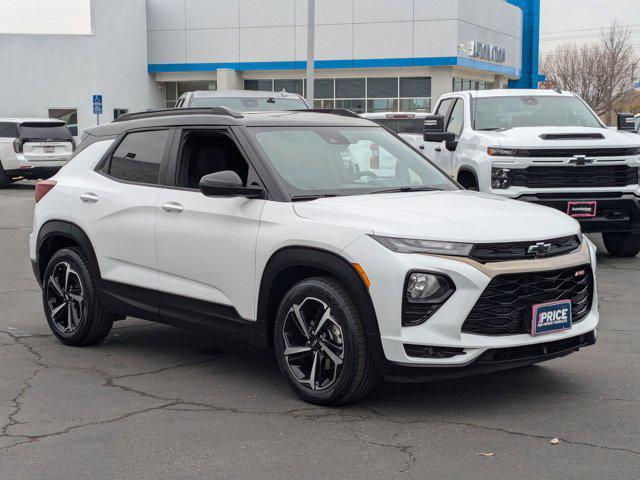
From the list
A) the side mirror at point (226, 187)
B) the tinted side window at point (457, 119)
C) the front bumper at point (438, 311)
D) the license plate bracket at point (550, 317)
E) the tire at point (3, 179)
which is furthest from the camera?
the tire at point (3, 179)

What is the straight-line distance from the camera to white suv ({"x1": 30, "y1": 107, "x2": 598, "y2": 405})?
5.23 m

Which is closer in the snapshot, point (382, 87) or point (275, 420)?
point (275, 420)

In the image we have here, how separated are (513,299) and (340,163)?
5.42 ft

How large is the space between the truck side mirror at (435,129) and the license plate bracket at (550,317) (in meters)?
6.57

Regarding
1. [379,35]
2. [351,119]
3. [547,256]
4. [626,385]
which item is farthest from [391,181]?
[379,35]

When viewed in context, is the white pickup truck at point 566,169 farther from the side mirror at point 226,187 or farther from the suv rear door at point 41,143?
the suv rear door at point 41,143

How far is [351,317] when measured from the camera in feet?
17.6

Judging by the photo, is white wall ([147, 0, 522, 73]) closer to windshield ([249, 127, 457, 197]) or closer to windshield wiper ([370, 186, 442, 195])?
windshield ([249, 127, 457, 197])

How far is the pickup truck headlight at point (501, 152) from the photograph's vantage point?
38.0 feet

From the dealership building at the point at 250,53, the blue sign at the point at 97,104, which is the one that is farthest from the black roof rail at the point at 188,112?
the dealership building at the point at 250,53

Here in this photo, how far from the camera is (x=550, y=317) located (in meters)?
5.45

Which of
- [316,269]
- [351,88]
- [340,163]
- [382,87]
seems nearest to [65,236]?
[340,163]

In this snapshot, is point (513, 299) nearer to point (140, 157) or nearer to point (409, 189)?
point (409, 189)

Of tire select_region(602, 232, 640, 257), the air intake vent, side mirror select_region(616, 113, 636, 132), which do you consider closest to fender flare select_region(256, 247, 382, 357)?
the air intake vent
